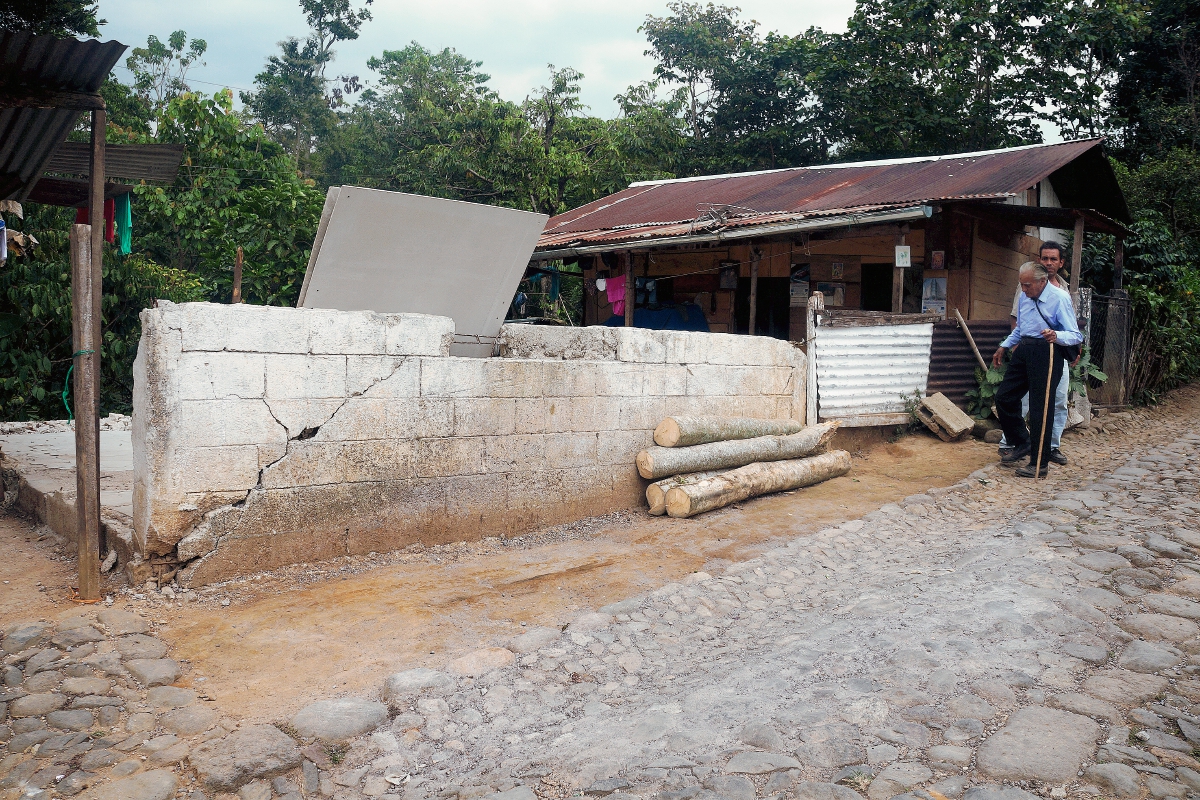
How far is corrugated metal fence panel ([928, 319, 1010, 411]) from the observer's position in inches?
356

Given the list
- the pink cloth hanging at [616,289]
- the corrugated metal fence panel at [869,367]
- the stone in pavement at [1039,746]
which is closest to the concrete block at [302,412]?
the stone in pavement at [1039,746]

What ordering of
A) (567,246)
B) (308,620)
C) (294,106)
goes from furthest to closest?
(294,106)
(567,246)
(308,620)

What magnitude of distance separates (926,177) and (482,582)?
8962 mm

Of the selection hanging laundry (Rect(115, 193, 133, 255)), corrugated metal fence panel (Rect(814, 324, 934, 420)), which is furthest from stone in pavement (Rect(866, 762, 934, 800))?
hanging laundry (Rect(115, 193, 133, 255))

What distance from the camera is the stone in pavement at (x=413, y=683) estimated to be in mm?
3430

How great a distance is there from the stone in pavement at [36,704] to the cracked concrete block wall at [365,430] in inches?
43.8

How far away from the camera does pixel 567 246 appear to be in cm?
1169

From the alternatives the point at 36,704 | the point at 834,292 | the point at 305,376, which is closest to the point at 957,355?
the point at 834,292

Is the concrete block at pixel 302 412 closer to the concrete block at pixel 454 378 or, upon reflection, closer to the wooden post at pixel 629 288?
the concrete block at pixel 454 378

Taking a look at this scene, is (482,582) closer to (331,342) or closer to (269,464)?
(269,464)

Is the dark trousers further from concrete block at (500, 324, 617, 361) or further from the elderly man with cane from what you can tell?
concrete block at (500, 324, 617, 361)

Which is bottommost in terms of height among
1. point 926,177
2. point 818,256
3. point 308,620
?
point 308,620

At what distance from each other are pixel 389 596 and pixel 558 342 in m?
2.53

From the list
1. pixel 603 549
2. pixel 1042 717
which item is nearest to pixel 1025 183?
pixel 603 549
